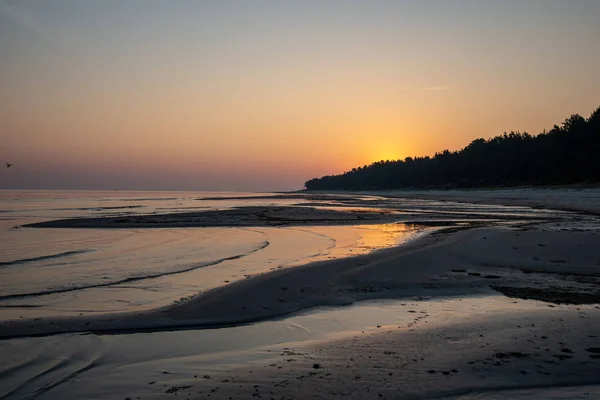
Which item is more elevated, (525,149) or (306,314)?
(525,149)

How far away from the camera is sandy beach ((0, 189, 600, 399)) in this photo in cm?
512

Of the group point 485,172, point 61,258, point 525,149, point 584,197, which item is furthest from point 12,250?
point 485,172

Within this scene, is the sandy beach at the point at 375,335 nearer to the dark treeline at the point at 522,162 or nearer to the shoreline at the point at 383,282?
the shoreline at the point at 383,282

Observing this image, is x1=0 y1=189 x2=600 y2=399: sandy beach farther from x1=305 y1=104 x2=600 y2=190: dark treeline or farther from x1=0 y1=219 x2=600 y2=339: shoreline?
x1=305 y1=104 x2=600 y2=190: dark treeline

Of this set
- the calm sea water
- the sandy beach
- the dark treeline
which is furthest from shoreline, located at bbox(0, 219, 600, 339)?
the dark treeline

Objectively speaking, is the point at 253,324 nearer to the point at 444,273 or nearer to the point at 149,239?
the point at 444,273

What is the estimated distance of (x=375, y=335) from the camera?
7.15 m

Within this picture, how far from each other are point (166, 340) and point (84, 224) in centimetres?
2702

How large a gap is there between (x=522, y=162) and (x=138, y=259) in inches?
3338

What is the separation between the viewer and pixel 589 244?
14.6m

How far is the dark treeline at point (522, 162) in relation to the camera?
6775 centimetres

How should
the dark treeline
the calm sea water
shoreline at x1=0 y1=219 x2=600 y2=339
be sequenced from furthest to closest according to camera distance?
the dark treeline, the calm sea water, shoreline at x1=0 y1=219 x2=600 y2=339

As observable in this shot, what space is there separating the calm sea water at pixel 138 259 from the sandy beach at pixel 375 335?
1.33 metres

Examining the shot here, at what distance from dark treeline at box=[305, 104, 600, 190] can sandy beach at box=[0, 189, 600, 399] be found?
62184 millimetres
